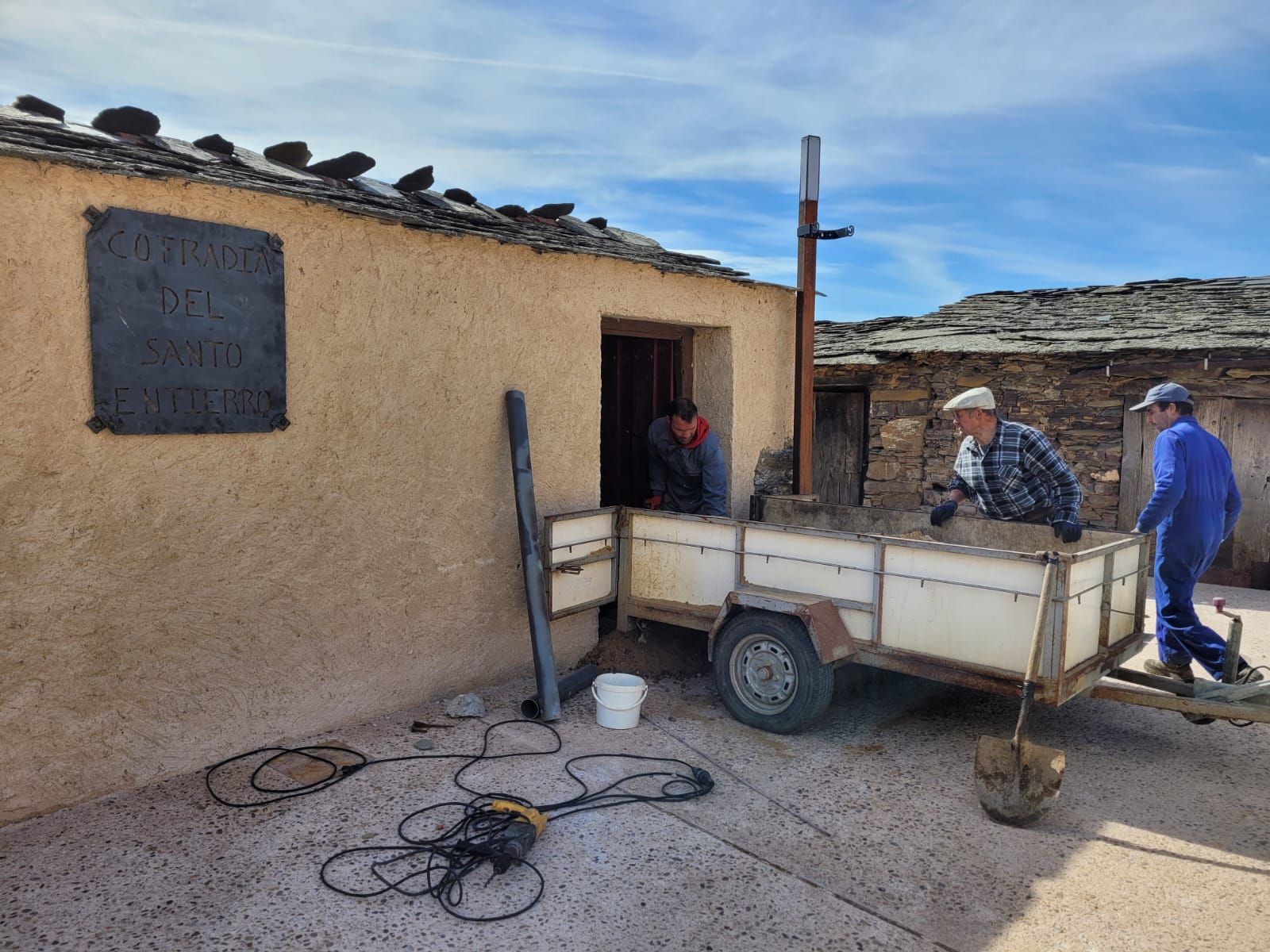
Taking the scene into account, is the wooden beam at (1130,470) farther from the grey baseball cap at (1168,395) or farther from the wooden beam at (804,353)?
the grey baseball cap at (1168,395)

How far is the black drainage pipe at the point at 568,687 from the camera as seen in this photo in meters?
5.28

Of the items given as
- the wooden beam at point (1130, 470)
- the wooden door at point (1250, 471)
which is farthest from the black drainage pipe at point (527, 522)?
the wooden door at point (1250, 471)

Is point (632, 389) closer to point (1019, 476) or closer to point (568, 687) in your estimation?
point (568, 687)

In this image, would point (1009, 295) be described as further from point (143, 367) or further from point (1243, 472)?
point (143, 367)

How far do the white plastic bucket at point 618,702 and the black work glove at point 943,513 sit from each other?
2.15 meters

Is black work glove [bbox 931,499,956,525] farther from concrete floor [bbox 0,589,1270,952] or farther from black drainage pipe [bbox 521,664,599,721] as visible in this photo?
black drainage pipe [bbox 521,664,599,721]

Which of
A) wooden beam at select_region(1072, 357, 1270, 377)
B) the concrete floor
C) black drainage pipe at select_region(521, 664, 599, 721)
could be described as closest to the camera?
the concrete floor

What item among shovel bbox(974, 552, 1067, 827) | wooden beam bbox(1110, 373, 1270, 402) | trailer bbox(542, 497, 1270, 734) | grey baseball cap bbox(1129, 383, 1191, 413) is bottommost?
shovel bbox(974, 552, 1067, 827)

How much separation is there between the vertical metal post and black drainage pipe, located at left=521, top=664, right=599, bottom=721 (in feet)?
8.68

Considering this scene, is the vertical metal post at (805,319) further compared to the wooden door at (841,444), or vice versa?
the wooden door at (841,444)

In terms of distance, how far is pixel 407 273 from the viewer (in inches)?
202

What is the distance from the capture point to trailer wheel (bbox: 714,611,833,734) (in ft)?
16.3

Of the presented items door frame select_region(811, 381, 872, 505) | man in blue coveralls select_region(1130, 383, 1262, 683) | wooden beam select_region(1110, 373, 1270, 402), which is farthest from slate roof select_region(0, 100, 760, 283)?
wooden beam select_region(1110, 373, 1270, 402)

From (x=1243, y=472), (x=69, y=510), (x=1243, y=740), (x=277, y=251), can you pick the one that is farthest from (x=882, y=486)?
(x=69, y=510)
